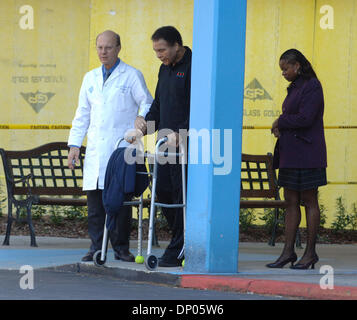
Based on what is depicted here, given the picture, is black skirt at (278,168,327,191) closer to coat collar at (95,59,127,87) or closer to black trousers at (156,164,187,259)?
black trousers at (156,164,187,259)

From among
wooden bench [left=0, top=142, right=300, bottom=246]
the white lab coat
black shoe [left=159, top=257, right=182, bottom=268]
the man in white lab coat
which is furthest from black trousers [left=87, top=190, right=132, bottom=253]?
wooden bench [left=0, top=142, right=300, bottom=246]

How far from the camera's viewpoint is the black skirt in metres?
8.63

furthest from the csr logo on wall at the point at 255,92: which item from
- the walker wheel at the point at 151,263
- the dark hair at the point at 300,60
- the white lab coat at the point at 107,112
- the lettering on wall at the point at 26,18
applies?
the walker wheel at the point at 151,263

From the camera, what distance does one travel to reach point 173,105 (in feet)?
28.2

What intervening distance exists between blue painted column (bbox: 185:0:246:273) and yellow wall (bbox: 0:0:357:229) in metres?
5.12

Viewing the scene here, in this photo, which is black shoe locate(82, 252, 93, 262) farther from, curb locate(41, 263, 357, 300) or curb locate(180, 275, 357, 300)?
curb locate(180, 275, 357, 300)

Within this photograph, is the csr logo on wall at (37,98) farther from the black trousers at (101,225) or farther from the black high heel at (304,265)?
the black high heel at (304,265)

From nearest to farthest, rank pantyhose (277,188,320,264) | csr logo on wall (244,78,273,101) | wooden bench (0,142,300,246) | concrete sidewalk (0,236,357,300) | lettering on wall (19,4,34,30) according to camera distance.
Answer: concrete sidewalk (0,236,357,300), pantyhose (277,188,320,264), wooden bench (0,142,300,246), csr logo on wall (244,78,273,101), lettering on wall (19,4,34,30)

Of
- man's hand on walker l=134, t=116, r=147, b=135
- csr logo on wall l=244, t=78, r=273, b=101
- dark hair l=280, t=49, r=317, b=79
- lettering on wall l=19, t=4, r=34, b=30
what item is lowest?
man's hand on walker l=134, t=116, r=147, b=135

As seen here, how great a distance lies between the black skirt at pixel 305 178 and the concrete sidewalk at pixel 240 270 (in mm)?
755

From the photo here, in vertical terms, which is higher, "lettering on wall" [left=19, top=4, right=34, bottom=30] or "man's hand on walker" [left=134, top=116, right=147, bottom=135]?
"lettering on wall" [left=19, top=4, right=34, bottom=30]

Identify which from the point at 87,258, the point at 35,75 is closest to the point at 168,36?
the point at 87,258

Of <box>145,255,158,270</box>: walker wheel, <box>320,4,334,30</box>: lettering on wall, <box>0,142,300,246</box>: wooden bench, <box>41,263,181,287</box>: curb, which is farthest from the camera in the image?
<box>320,4,334,30</box>: lettering on wall

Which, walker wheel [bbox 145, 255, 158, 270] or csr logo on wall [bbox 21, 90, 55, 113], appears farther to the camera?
csr logo on wall [bbox 21, 90, 55, 113]
